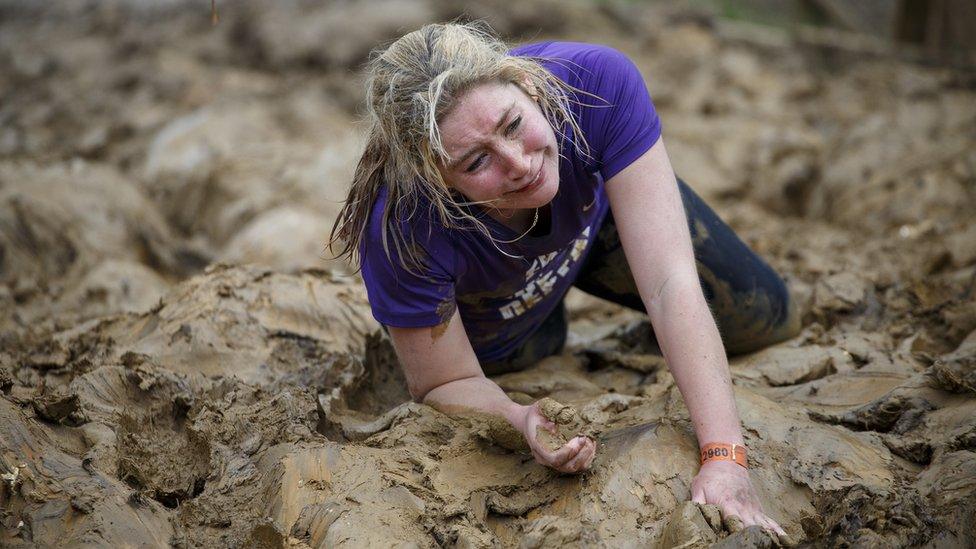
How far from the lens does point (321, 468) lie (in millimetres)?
2021

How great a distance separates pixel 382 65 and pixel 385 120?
14 cm

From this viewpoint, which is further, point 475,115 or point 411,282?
point 411,282

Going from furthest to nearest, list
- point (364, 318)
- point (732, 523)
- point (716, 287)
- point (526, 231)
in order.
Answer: point (364, 318)
point (716, 287)
point (526, 231)
point (732, 523)

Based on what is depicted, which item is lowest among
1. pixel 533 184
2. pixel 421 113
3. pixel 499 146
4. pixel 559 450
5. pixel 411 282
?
pixel 559 450

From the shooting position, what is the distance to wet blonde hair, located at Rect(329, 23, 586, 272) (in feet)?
6.48

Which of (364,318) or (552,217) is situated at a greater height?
(552,217)

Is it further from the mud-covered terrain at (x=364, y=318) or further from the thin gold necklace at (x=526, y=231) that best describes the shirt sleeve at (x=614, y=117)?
the mud-covered terrain at (x=364, y=318)

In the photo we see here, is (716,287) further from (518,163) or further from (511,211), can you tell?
(518,163)

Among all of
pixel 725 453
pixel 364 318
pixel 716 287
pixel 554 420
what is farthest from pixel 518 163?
pixel 364 318

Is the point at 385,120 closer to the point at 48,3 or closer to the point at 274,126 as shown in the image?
the point at 274,126

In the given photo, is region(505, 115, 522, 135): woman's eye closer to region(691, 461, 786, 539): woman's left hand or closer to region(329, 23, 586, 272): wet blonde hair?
region(329, 23, 586, 272): wet blonde hair

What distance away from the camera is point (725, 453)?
200 centimetres

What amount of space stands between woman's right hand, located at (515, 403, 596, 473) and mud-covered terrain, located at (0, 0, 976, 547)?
64mm

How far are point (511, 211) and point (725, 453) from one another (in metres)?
0.73
